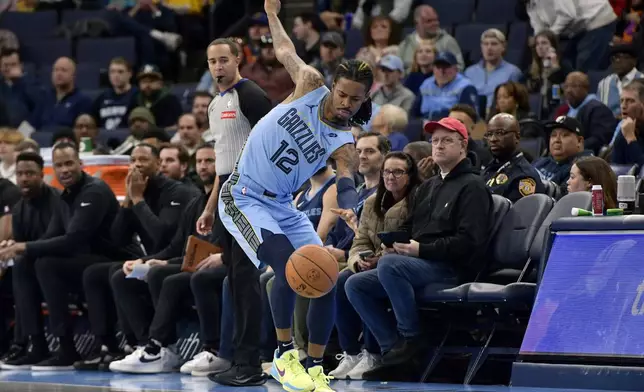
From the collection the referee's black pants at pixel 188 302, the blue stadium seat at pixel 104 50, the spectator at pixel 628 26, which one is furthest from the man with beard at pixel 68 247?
the blue stadium seat at pixel 104 50

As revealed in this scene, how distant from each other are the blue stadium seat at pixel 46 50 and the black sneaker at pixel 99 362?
24.9ft

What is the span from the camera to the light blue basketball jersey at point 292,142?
7660 mm

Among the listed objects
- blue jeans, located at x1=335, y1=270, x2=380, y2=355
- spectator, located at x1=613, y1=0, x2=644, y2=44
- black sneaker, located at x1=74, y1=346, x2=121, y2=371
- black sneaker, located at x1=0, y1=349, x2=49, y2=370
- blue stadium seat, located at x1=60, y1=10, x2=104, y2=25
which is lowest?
black sneaker, located at x1=0, y1=349, x2=49, y2=370

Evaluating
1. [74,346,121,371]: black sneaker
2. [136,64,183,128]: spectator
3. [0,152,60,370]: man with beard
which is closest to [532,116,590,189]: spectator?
[74,346,121,371]: black sneaker

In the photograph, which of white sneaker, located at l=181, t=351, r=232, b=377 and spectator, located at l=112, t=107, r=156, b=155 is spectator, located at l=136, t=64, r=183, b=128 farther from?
white sneaker, located at l=181, t=351, r=232, b=377

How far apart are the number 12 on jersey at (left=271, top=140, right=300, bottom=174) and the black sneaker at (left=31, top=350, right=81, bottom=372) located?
4.09 metres

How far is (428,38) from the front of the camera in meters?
14.1

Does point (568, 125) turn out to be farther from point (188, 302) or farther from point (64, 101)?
point (64, 101)

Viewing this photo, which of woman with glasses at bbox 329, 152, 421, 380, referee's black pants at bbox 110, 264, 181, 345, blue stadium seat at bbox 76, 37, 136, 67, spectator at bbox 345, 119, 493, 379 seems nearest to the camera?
spectator at bbox 345, 119, 493, 379

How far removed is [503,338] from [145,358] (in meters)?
2.99

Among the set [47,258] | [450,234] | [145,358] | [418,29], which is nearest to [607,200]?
[450,234]

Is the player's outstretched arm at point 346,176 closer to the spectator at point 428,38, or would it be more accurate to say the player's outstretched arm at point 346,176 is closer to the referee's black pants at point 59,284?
the referee's black pants at point 59,284

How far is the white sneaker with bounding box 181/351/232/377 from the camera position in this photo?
9.84 m

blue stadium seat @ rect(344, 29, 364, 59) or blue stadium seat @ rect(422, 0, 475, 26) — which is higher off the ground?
blue stadium seat @ rect(422, 0, 475, 26)
